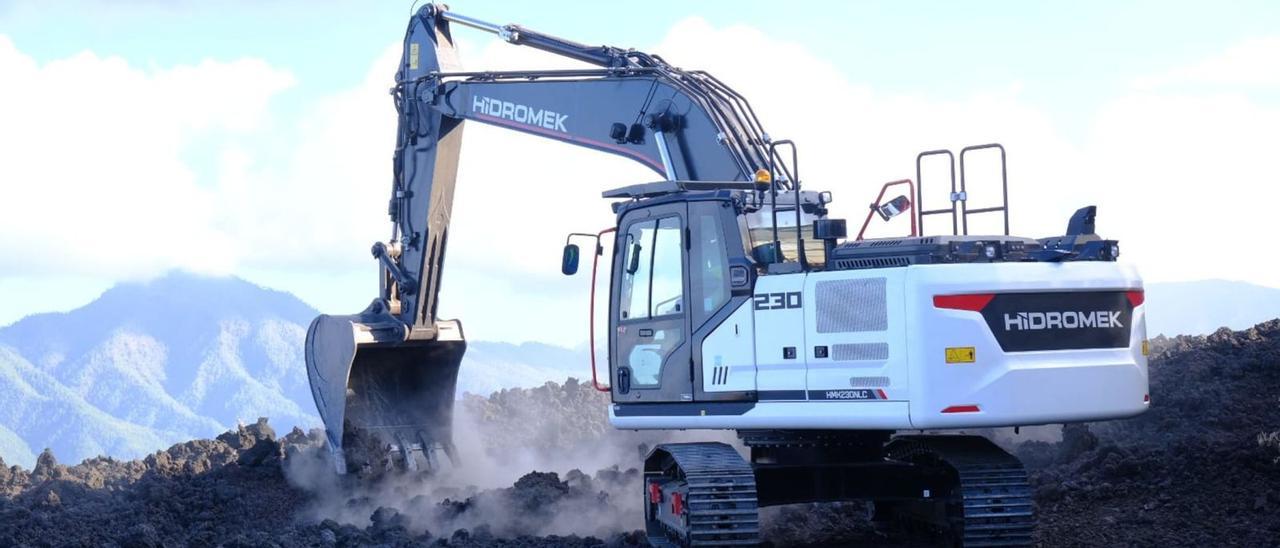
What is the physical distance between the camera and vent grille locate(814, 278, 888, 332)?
28.5ft

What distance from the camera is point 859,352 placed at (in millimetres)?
8742

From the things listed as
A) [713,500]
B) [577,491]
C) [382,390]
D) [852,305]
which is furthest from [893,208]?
[382,390]

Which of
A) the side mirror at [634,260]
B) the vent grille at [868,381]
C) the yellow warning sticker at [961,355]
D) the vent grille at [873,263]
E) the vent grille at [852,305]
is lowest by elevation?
the vent grille at [868,381]

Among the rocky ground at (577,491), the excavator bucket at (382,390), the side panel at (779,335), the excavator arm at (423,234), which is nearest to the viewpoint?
the side panel at (779,335)

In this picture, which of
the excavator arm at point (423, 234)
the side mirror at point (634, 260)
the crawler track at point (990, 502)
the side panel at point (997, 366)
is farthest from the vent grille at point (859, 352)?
the excavator arm at point (423, 234)

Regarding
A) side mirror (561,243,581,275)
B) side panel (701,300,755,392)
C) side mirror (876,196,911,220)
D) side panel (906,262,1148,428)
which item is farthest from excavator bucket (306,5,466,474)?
side panel (906,262,1148,428)

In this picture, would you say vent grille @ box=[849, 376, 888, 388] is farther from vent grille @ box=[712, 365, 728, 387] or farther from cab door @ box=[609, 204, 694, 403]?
cab door @ box=[609, 204, 694, 403]

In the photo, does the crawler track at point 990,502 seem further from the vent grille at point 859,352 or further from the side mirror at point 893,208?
the side mirror at point 893,208

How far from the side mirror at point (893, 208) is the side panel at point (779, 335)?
4.46ft

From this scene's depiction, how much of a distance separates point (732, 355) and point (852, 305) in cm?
96

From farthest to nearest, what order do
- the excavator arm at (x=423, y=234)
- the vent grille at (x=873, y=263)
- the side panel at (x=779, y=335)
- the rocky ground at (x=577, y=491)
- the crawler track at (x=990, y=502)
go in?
the excavator arm at (x=423, y=234)
the rocky ground at (x=577, y=491)
the crawler track at (x=990, y=502)
the side panel at (x=779, y=335)
the vent grille at (x=873, y=263)

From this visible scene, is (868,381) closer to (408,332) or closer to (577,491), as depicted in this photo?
(577,491)

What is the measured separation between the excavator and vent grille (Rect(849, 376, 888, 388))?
0.01 metres

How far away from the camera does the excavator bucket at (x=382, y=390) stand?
14.4m
